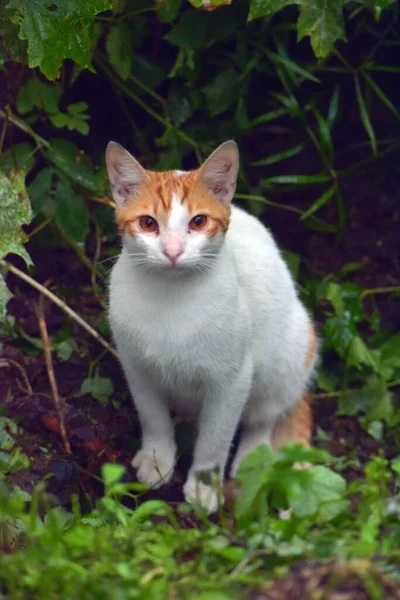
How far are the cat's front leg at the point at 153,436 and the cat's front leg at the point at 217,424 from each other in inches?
4.5

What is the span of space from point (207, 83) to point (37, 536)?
2400mm

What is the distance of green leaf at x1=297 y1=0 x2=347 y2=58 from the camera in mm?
3285

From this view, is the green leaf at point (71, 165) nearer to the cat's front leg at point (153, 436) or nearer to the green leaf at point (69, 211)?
the green leaf at point (69, 211)

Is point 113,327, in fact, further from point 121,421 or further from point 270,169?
point 270,169

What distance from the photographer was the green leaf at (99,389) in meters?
3.47

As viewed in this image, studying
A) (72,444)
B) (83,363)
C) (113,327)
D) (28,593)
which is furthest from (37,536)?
(83,363)

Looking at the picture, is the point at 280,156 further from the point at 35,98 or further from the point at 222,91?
the point at 35,98

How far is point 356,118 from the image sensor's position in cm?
433

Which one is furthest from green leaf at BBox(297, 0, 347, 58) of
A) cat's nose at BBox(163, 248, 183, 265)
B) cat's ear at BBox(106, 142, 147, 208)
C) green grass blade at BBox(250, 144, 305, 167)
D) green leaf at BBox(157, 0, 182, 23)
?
cat's nose at BBox(163, 248, 183, 265)

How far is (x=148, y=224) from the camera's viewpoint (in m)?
2.69

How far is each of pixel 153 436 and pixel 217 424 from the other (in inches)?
12.0

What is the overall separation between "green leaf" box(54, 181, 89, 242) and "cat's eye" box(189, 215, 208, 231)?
909 mm

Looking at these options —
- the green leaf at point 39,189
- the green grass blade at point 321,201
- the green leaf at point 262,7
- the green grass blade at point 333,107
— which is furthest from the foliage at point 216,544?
the green grass blade at point 333,107

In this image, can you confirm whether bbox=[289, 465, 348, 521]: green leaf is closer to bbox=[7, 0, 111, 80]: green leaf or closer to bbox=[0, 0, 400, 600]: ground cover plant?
bbox=[0, 0, 400, 600]: ground cover plant
